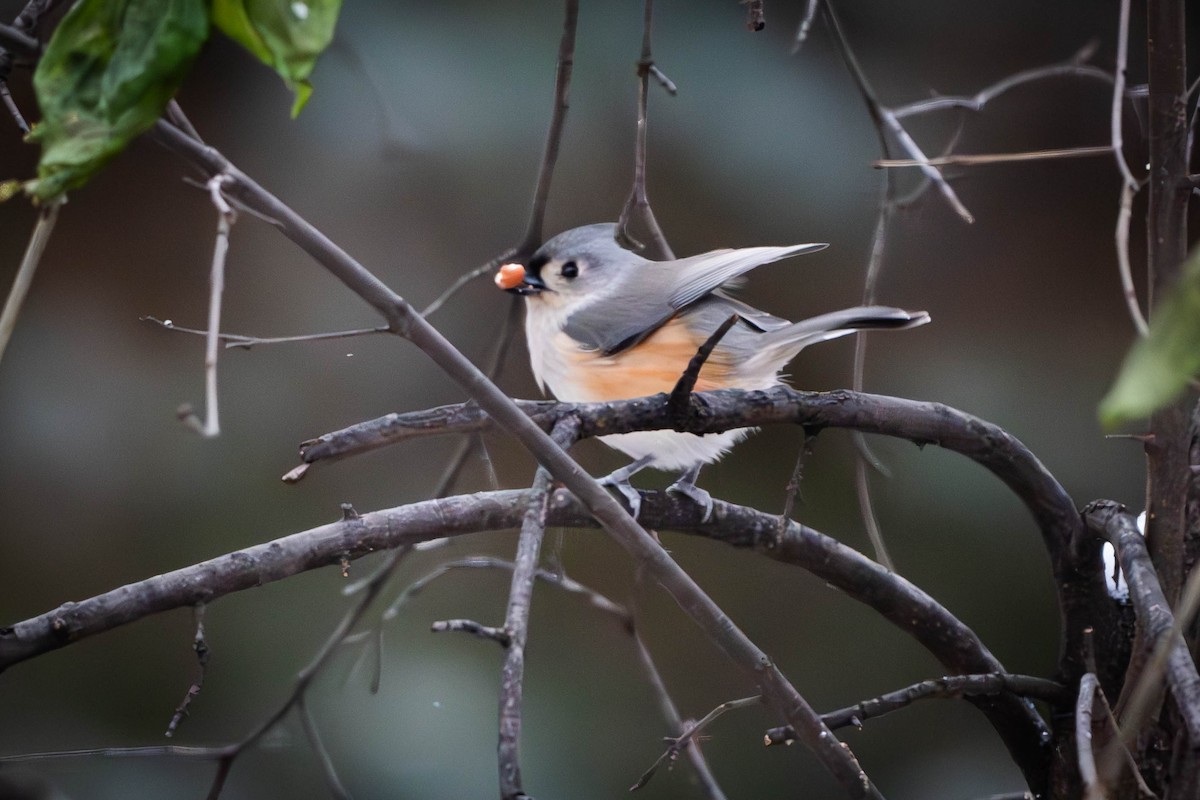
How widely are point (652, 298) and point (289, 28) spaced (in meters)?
0.63

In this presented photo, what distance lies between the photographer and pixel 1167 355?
31 centimetres

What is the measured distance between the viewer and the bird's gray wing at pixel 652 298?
40.4 inches

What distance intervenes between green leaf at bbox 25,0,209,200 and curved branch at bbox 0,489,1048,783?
36cm

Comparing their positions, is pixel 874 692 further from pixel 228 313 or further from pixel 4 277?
pixel 4 277

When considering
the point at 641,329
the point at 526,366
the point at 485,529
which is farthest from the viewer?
the point at 526,366

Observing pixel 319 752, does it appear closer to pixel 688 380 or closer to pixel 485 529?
pixel 485 529

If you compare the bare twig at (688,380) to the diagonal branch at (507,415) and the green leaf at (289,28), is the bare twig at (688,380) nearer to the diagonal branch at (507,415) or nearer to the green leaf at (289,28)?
the diagonal branch at (507,415)

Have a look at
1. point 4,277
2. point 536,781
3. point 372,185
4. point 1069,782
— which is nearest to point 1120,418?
point 1069,782

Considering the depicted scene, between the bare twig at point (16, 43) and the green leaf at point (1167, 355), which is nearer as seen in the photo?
the green leaf at point (1167, 355)

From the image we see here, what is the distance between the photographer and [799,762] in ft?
4.04

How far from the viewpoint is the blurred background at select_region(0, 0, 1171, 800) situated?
47.6 inches

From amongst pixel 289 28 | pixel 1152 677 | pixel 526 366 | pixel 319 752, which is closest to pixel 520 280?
pixel 526 366

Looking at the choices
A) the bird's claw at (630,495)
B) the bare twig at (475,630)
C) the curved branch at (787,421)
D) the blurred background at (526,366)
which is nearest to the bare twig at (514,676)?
the bare twig at (475,630)

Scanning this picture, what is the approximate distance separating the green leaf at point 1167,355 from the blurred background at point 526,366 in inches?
36.8
